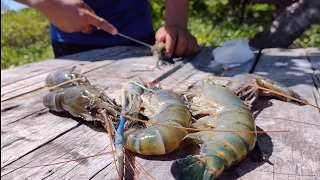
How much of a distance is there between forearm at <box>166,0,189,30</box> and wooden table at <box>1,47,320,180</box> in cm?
27

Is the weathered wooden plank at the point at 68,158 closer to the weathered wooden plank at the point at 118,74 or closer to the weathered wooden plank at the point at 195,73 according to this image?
the weathered wooden plank at the point at 118,74

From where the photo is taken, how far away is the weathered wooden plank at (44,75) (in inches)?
101

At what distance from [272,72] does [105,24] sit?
1097 millimetres

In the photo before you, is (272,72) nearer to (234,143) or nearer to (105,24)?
(105,24)

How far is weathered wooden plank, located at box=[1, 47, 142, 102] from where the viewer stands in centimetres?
257

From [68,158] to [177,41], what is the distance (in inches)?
64.7

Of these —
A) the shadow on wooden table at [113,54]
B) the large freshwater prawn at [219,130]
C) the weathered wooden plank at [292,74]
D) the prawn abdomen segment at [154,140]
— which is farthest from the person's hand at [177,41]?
the prawn abdomen segment at [154,140]

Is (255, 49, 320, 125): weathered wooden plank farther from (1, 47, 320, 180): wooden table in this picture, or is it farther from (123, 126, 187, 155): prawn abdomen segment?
(123, 126, 187, 155): prawn abdomen segment

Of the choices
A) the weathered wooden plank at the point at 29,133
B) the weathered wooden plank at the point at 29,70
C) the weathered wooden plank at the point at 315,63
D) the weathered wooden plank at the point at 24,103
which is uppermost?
the weathered wooden plank at the point at 29,133

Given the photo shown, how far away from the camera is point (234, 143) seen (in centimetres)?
148

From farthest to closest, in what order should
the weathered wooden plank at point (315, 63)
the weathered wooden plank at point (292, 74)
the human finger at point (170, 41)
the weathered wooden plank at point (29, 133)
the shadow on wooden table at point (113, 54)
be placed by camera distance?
the shadow on wooden table at point (113, 54), the human finger at point (170, 41), the weathered wooden plank at point (315, 63), the weathered wooden plank at point (292, 74), the weathered wooden plank at point (29, 133)

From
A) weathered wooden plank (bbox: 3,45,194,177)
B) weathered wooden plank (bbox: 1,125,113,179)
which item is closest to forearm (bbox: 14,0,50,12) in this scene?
weathered wooden plank (bbox: 3,45,194,177)

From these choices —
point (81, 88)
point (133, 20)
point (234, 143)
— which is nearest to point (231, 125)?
point (234, 143)

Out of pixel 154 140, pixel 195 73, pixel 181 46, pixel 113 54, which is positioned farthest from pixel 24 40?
pixel 154 140
